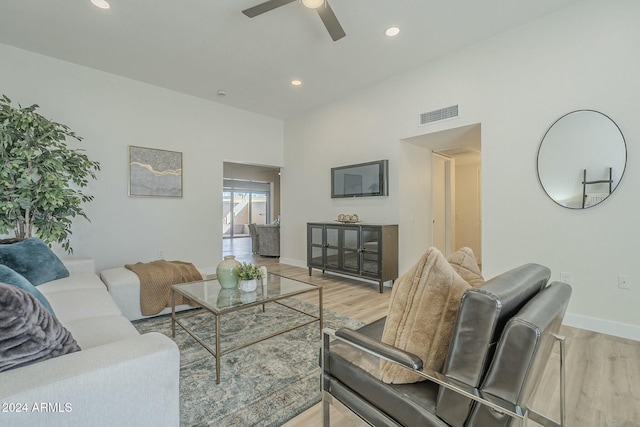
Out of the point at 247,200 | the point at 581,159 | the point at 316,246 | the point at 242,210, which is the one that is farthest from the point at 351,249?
the point at 242,210

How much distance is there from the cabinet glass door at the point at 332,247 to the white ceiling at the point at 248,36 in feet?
7.46

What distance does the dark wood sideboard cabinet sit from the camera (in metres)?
3.96

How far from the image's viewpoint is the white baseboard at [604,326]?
8.13ft

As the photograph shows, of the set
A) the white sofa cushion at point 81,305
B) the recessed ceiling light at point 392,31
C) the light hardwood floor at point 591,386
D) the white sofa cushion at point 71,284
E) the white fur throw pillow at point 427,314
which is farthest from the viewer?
the recessed ceiling light at point 392,31

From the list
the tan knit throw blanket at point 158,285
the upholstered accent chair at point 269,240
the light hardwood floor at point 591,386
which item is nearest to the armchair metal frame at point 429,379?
the light hardwood floor at point 591,386

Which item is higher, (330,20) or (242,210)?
(330,20)

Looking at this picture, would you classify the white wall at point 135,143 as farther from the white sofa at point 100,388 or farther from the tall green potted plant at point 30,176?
the white sofa at point 100,388

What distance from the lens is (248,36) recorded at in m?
3.21

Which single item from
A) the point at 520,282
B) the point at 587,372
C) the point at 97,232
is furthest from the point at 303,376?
the point at 97,232

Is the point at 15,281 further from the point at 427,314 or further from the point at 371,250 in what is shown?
the point at 371,250

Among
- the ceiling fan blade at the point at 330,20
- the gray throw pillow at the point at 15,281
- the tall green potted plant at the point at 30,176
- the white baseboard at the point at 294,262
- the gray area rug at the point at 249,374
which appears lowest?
the gray area rug at the point at 249,374

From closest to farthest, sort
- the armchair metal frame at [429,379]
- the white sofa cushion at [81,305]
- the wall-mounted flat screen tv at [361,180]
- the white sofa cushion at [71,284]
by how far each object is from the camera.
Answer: the armchair metal frame at [429,379], the white sofa cushion at [81,305], the white sofa cushion at [71,284], the wall-mounted flat screen tv at [361,180]

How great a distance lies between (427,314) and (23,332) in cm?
134

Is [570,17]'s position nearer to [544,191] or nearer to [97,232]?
[544,191]
